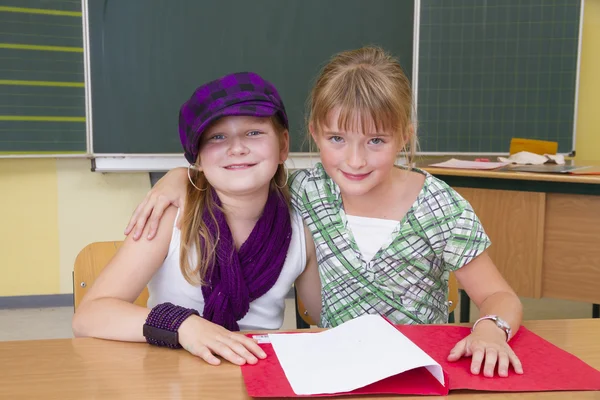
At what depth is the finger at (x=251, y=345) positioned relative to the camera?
96 cm

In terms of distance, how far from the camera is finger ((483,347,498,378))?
3.01ft

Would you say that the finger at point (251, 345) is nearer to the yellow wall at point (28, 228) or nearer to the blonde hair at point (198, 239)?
the blonde hair at point (198, 239)

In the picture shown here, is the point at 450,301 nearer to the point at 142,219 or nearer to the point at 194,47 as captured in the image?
the point at 142,219

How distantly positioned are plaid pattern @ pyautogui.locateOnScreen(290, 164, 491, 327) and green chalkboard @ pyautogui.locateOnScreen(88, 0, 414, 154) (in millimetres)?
1776

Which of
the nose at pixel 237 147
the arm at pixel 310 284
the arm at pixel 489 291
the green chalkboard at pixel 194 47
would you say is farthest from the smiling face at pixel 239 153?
the green chalkboard at pixel 194 47

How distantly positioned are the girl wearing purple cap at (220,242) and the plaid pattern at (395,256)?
0.06 meters

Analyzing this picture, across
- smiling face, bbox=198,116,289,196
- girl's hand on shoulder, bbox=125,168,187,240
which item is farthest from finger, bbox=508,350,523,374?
girl's hand on shoulder, bbox=125,168,187,240

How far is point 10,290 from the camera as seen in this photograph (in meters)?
3.43

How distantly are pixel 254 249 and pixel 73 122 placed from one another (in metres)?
2.20

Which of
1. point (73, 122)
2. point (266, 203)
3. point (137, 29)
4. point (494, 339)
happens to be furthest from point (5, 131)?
point (494, 339)

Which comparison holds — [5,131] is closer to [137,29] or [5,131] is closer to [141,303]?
[137,29]

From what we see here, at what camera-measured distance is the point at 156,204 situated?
128cm

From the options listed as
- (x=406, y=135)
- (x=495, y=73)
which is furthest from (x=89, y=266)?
(x=495, y=73)

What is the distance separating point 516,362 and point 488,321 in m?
0.13
